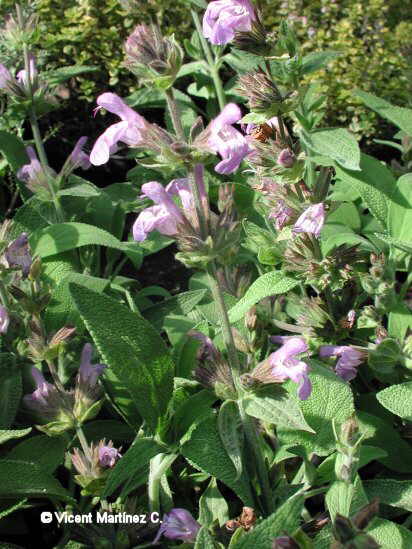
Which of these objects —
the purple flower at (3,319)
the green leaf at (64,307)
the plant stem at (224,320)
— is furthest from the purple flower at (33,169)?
the plant stem at (224,320)

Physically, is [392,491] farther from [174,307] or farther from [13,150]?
[13,150]

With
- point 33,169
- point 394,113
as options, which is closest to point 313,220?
point 394,113

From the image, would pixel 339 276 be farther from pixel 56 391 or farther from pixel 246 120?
pixel 56 391

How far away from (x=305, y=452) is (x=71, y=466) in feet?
1.92

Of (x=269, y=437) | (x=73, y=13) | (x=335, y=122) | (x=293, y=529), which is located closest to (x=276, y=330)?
(x=269, y=437)

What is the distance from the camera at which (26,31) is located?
2.19 meters

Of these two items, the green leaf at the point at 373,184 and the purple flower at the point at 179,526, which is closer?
the purple flower at the point at 179,526

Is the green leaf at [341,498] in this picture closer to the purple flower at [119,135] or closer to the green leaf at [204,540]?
the green leaf at [204,540]

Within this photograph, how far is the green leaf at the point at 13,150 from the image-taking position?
7.55ft

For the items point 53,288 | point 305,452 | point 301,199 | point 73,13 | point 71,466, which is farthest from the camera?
point 73,13

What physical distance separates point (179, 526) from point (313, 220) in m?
0.69

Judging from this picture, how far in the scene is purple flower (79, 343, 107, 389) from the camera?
153 cm

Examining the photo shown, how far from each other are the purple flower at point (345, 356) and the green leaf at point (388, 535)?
39 cm

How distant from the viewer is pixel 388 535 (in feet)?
3.95
